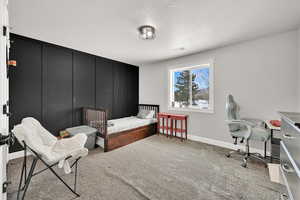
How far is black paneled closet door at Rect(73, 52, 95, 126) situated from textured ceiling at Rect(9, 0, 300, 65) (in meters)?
0.59

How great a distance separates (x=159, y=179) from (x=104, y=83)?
3.15 m

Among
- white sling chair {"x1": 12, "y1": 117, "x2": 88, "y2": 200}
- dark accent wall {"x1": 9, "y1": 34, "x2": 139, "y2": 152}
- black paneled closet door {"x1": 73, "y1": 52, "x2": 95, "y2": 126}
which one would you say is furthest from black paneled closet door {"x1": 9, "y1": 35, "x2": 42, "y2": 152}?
white sling chair {"x1": 12, "y1": 117, "x2": 88, "y2": 200}

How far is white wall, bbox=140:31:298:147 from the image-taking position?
2338 mm

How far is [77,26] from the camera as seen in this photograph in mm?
2189

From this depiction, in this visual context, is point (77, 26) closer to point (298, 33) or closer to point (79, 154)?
point (79, 154)

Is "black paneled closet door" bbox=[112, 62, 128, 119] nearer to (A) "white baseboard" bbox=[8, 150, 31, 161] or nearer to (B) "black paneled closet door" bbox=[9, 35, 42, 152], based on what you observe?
(B) "black paneled closet door" bbox=[9, 35, 42, 152]

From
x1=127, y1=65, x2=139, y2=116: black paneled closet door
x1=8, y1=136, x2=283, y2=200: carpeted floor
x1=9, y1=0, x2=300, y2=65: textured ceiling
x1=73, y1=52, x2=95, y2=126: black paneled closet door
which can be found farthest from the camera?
x1=127, y1=65, x2=139, y2=116: black paneled closet door

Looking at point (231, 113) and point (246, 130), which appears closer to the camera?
point (246, 130)

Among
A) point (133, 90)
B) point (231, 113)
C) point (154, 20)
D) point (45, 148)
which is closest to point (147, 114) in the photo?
point (133, 90)

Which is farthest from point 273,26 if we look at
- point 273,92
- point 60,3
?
point 60,3

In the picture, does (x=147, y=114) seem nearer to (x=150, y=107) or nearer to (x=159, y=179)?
(x=150, y=107)

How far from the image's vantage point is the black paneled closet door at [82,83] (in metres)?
3.37

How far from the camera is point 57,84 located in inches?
121

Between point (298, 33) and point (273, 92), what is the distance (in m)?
1.06
